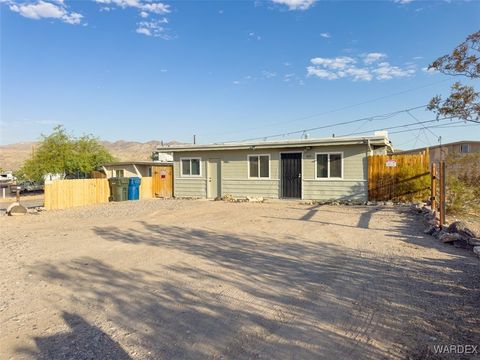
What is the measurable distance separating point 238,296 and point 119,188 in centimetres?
1664

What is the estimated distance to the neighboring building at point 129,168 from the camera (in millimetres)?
28000

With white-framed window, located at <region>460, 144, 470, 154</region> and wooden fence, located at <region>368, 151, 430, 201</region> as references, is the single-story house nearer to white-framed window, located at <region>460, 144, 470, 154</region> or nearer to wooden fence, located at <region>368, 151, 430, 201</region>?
wooden fence, located at <region>368, 151, 430, 201</region>

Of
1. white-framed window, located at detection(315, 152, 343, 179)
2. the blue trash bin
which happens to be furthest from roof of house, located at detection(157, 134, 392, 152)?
the blue trash bin

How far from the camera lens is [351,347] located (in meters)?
3.18

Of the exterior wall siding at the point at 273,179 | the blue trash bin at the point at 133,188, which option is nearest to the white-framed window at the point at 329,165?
the exterior wall siding at the point at 273,179

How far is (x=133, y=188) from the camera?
20.3 meters

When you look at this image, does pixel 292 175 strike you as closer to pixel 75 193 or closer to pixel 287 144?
pixel 287 144

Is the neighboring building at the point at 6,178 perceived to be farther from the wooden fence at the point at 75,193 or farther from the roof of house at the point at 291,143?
the roof of house at the point at 291,143

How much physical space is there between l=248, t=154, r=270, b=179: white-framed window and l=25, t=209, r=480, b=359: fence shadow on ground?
34.7 feet

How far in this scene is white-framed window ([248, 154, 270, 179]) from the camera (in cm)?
1748

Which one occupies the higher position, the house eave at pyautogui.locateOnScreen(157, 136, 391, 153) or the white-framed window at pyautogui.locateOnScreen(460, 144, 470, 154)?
the white-framed window at pyautogui.locateOnScreen(460, 144, 470, 154)

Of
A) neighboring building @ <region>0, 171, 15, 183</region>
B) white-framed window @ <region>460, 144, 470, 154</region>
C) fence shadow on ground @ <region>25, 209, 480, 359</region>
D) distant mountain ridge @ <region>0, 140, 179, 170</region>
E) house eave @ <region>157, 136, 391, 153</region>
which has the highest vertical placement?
distant mountain ridge @ <region>0, 140, 179, 170</region>

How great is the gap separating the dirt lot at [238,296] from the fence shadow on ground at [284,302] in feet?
0.05

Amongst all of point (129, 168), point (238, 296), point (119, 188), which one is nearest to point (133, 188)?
point (119, 188)
